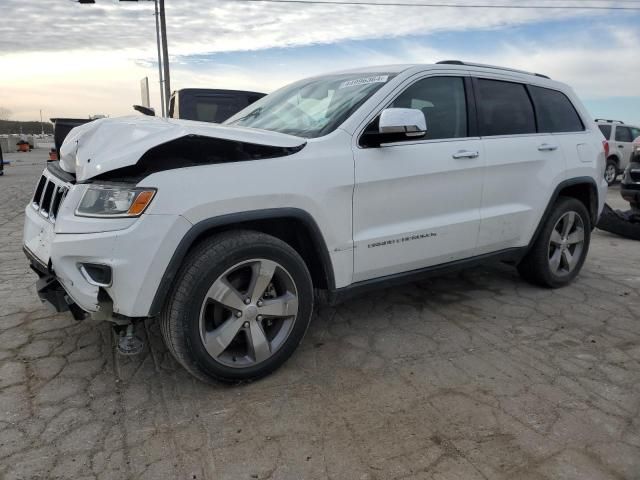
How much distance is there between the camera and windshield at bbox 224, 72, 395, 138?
3.18m

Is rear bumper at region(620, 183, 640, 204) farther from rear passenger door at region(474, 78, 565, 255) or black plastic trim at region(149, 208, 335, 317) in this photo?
black plastic trim at region(149, 208, 335, 317)

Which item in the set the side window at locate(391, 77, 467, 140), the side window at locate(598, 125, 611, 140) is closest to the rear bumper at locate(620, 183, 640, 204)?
the side window at locate(391, 77, 467, 140)

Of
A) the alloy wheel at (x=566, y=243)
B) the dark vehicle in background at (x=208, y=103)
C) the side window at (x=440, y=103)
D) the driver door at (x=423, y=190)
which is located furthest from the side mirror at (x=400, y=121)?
the dark vehicle in background at (x=208, y=103)

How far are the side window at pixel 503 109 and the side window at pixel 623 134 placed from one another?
498 inches

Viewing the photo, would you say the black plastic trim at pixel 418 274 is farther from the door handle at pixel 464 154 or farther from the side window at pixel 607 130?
the side window at pixel 607 130

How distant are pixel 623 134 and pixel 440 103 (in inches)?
546

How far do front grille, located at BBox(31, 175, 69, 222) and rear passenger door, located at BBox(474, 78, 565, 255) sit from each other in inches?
109

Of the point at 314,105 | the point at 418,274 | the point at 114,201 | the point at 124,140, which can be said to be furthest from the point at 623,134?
the point at 114,201

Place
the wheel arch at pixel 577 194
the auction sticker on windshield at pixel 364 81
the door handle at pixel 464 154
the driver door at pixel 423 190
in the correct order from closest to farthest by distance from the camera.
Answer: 1. the driver door at pixel 423 190
2. the auction sticker on windshield at pixel 364 81
3. the door handle at pixel 464 154
4. the wheel arch at pixel 577 194

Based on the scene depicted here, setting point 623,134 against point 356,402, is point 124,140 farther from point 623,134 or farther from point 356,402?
point 623,134

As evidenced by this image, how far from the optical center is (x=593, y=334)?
3.61m

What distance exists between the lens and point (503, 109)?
3.96 m

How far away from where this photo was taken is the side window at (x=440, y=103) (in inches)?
135

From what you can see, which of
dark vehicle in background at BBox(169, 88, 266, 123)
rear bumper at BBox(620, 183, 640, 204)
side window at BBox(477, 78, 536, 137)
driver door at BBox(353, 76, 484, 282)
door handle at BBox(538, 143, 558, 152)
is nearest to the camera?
driver door at BBox(353, 76, 484, 282)
